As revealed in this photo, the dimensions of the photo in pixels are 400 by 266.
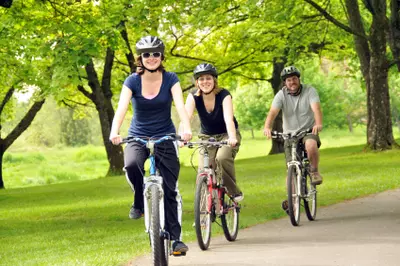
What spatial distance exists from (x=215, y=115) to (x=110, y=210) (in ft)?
31.1

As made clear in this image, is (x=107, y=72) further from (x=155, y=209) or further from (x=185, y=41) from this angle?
(x=155, y=209)

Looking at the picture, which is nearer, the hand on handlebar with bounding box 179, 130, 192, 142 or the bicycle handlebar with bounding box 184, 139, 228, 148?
the hand on handlebar with bounding box 179, 130, 192, 142

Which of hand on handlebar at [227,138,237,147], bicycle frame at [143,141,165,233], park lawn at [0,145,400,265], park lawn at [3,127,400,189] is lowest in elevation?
park lawn at [3,127,400,189]

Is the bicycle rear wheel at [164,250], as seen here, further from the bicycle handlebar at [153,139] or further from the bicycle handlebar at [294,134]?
the bicycle handlebar at [294,134]

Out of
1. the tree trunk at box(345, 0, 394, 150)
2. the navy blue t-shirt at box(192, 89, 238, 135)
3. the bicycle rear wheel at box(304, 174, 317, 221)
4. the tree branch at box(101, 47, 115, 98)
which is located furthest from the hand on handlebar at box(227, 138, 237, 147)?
the tree branch at box(101, 47, 115, 98)

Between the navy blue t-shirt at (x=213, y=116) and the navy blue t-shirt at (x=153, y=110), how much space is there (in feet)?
6.82

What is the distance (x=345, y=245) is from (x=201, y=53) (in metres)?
31.4

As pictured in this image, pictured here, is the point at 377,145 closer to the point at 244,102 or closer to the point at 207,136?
the point at 207,136

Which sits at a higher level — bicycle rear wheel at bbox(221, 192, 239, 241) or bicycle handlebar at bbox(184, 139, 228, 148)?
bicycle handlebar at bbox(184, 139, 228, 148)

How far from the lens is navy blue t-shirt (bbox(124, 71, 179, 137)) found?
314 inches

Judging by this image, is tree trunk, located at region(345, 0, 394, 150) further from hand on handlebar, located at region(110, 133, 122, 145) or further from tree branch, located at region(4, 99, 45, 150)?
hand on handlebar, located at region(110, 133, 122, 145)

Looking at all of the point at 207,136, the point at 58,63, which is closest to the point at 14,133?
the point at 58,63

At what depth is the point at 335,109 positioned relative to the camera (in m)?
79.1

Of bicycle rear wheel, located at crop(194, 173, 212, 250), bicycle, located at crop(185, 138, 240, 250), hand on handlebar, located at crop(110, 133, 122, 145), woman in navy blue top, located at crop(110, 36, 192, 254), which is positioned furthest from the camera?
bicycle rear wheel, located at crop(194, 173, 212, 250)
